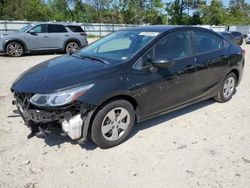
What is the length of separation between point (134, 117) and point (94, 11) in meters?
46.4

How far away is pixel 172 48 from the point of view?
4.50 m

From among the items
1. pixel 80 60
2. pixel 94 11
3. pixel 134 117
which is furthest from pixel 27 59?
pixel 94 11

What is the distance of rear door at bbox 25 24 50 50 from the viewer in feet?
40.1

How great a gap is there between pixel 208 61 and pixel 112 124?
2.28 meters

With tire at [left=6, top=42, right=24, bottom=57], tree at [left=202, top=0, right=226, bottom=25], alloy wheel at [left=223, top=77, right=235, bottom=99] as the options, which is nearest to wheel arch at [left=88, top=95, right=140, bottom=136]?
alloy wheel at [left=223, top=77, right=235, bottom=99]

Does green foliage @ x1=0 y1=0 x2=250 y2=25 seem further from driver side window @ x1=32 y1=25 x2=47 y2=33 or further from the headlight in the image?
the headlight

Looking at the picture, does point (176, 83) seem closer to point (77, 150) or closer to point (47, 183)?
point (77, 150)

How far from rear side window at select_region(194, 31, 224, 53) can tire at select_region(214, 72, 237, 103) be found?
0.71 metres

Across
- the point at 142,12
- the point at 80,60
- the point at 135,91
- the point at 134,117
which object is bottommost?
the point at 134,117

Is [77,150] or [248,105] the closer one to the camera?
[77,150]

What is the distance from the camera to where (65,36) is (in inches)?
521

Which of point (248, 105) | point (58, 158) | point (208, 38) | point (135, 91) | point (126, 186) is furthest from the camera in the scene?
point (248, 105)

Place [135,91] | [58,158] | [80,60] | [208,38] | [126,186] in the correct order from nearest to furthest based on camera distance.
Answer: [126,186]
[58,158]
[135,91]
[80,60]
[208,38]

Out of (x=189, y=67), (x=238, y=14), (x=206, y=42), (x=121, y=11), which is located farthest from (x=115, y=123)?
(x=238, y=14)
